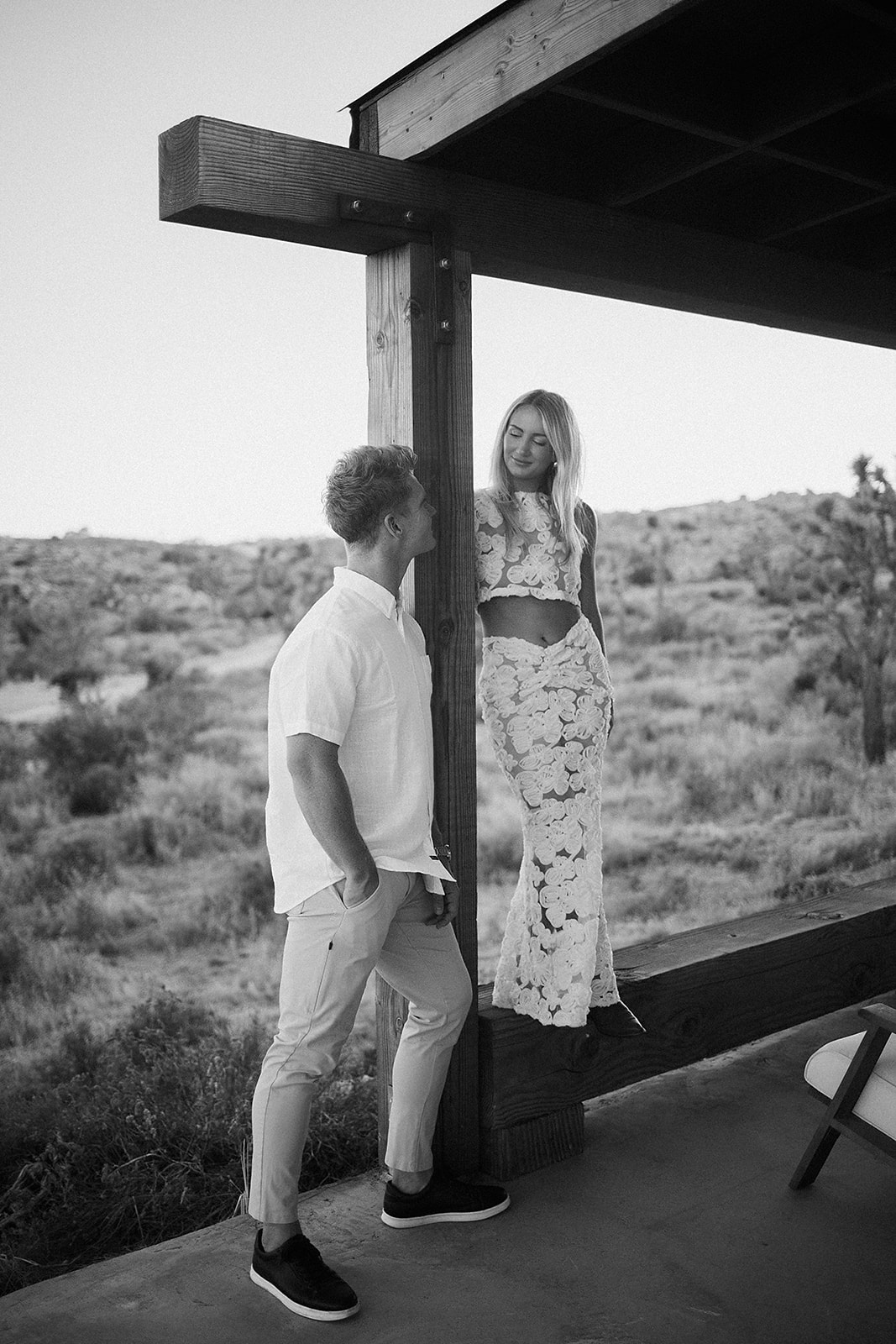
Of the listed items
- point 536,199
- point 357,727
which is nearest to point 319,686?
point 357,727

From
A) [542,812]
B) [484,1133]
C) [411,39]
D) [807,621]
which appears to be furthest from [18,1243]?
[807,621]

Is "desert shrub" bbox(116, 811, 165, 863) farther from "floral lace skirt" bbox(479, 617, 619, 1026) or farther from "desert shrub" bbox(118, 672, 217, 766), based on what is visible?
"floral lace skirt" bbox(479, 617, 619, 1026)

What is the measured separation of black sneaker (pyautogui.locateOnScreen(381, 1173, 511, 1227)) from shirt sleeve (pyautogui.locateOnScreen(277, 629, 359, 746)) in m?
1.20

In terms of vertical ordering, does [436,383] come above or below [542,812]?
above

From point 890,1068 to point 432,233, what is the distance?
2.29 m

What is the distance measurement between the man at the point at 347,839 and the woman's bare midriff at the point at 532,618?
43 cm

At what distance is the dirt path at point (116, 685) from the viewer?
8664mm

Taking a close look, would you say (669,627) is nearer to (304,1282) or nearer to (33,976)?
(33,976)

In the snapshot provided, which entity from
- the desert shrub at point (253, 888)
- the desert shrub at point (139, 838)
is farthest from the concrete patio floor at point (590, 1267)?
the desert shrub at point (139, 838)

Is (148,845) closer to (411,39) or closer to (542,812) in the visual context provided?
(411,39)

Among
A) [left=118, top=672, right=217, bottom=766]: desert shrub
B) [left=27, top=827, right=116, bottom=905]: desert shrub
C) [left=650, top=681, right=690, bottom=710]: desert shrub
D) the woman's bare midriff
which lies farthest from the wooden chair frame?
[left=650, top=681, right=690, bottom=710]: desert shrub

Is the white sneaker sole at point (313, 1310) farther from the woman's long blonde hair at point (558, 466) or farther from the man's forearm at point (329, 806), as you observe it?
the woman's long blonde hair at point (558, 466)

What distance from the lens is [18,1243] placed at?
316 cm

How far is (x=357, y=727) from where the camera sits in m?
2.47
